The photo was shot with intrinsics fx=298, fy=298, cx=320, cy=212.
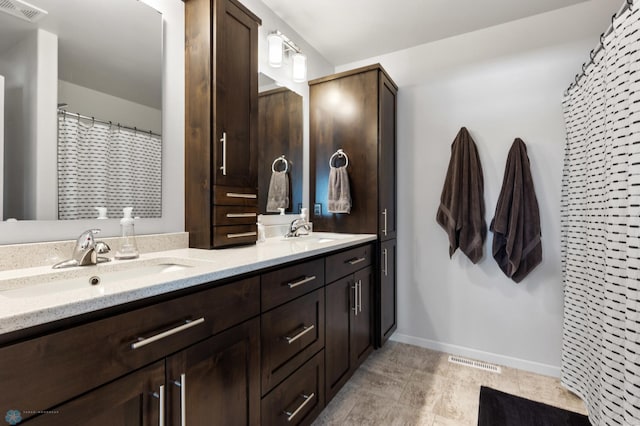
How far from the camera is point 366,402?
1.76 metres

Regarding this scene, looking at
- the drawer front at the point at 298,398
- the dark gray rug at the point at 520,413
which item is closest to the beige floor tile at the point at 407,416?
A: the dark gray rug at the point at 520,413

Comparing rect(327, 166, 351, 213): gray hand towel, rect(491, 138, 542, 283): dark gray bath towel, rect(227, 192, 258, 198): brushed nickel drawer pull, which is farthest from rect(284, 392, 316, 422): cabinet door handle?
rect(491, 138, 542, 283): dark gray bath towel

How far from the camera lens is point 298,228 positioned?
2.19 meters

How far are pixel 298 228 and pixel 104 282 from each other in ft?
4.32

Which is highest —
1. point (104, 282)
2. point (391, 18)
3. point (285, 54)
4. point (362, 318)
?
point (391, 18)

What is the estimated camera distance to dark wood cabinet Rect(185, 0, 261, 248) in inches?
56.4

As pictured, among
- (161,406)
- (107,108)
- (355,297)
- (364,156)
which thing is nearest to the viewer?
(161,406)

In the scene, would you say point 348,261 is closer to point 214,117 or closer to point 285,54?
point 214,117

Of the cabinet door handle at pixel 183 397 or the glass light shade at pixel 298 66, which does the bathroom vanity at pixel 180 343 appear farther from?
the glass light shade at pixel 298 66

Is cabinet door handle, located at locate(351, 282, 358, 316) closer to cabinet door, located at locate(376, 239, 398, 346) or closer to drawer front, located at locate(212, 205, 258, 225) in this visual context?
cabinet door, located at locate(376, 239, 398, 346)

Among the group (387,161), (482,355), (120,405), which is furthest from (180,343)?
(482,355)

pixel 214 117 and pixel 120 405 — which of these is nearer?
pixel 120 405

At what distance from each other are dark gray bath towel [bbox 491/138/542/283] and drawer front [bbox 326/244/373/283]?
0.95 m

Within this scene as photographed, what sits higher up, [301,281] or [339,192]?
[339,192]
